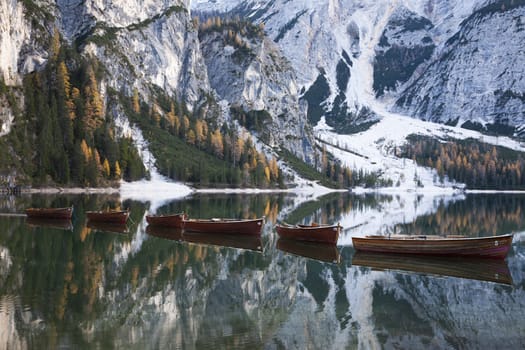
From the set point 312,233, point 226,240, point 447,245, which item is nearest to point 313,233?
point 312,233

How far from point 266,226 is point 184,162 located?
140 metres

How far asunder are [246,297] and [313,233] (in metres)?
21.9

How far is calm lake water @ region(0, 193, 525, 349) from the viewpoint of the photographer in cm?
1967

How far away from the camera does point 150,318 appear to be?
2209 centimetres

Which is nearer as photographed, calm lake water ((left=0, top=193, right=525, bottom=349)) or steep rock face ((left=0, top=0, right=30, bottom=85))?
calm lake water ((left=0, top=193, right=525, bottom=349))

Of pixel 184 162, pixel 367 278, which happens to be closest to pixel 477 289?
pixel 367 278

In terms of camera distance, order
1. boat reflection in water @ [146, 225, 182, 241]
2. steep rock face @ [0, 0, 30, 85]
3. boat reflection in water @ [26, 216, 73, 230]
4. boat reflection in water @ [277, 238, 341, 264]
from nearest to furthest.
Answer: boat reflection in water @ [277, 238, 341, 264] → boat reflection in water @ [146, 225, 182, 241] → boat reflection in water @ [26, 216, 73, 230] → steep rock face @ [0, 0, 30, 85]

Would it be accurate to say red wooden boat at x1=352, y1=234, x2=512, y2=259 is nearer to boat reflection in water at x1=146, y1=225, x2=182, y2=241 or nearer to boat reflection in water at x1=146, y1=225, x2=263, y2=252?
boat reflection in water at x1=146, y1=225, x2=263, y2=252

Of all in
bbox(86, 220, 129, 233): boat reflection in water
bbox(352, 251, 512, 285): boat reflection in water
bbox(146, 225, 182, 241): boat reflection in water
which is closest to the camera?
bbox(352, 251, 512, 285): boat reflection in water

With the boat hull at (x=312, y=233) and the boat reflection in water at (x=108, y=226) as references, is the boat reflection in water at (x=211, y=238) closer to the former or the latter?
the boat hull at (x=312, y=233)

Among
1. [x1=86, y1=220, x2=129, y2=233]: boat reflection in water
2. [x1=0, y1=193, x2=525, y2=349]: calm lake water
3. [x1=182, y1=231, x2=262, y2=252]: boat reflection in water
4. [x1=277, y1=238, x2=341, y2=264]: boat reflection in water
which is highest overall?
[x1=86, y1=220, x2=129, y2=233]: boat reflection in water

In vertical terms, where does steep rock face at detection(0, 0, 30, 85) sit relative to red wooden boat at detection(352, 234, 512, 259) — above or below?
above

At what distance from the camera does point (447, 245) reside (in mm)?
39594

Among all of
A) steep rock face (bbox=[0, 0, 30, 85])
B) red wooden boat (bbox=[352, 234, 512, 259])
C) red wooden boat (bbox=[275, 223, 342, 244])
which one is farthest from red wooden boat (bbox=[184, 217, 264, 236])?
steep rock face (bbox=[0, 0, 30, 85])
